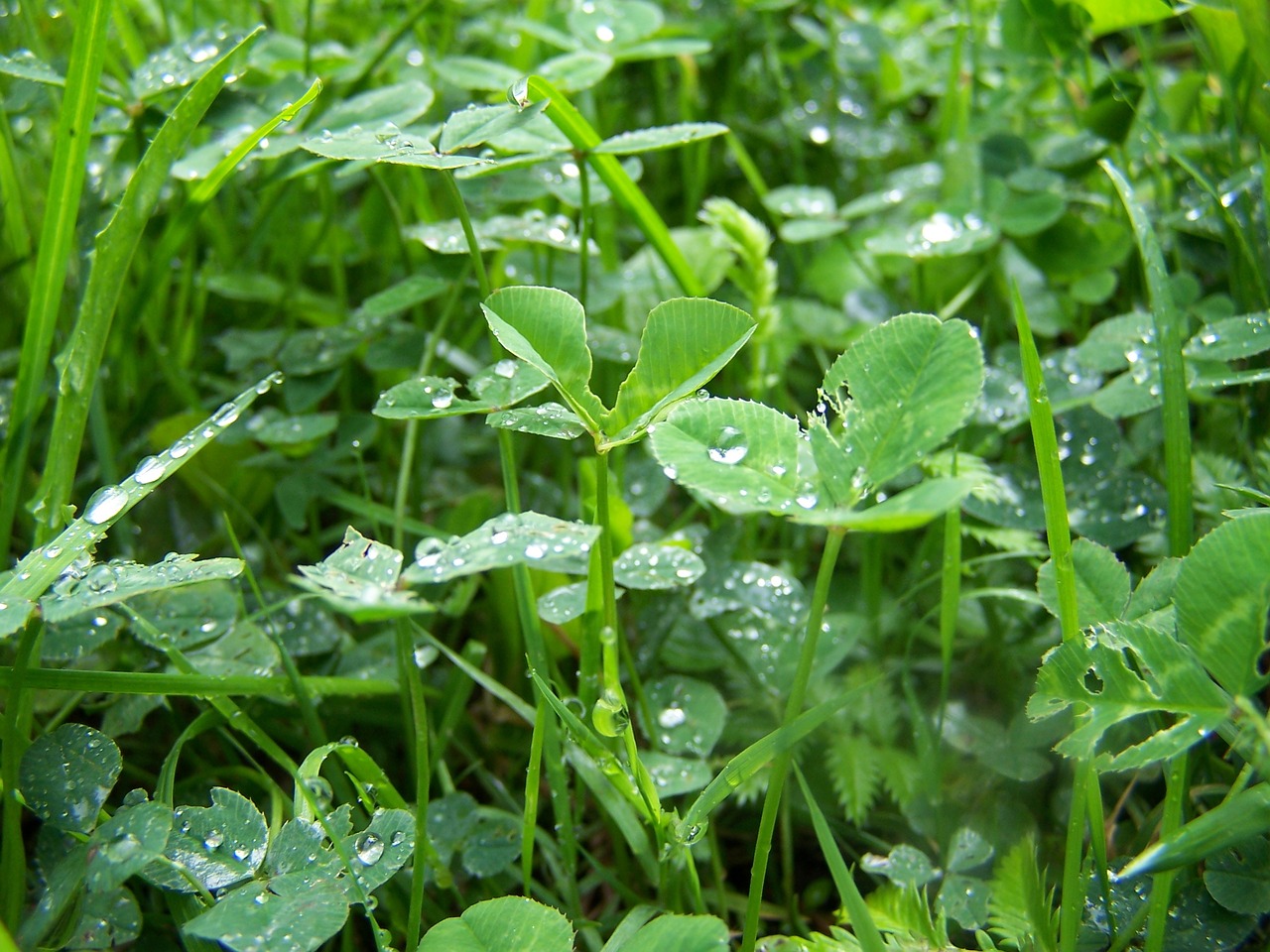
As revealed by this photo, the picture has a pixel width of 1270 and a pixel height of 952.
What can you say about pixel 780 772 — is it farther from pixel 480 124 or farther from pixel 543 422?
pixel 480 124

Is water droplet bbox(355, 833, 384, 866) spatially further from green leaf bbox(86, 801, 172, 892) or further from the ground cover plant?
green leaf bbox(86, 801, 172, 892)

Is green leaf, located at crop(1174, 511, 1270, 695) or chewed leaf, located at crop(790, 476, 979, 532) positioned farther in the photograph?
green leaf, located at crop(1174, 511, 1270, 695)

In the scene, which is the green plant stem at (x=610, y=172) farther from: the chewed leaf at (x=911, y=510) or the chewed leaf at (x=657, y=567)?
the chewed leaf at (x=911, y=510)

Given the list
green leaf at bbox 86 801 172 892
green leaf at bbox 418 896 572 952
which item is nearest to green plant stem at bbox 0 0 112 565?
green leaf at bbox 86 801 172 892

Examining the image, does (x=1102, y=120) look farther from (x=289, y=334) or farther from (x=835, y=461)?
(x=289, y=334)

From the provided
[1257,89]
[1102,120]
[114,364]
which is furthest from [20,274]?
[1257,89]
